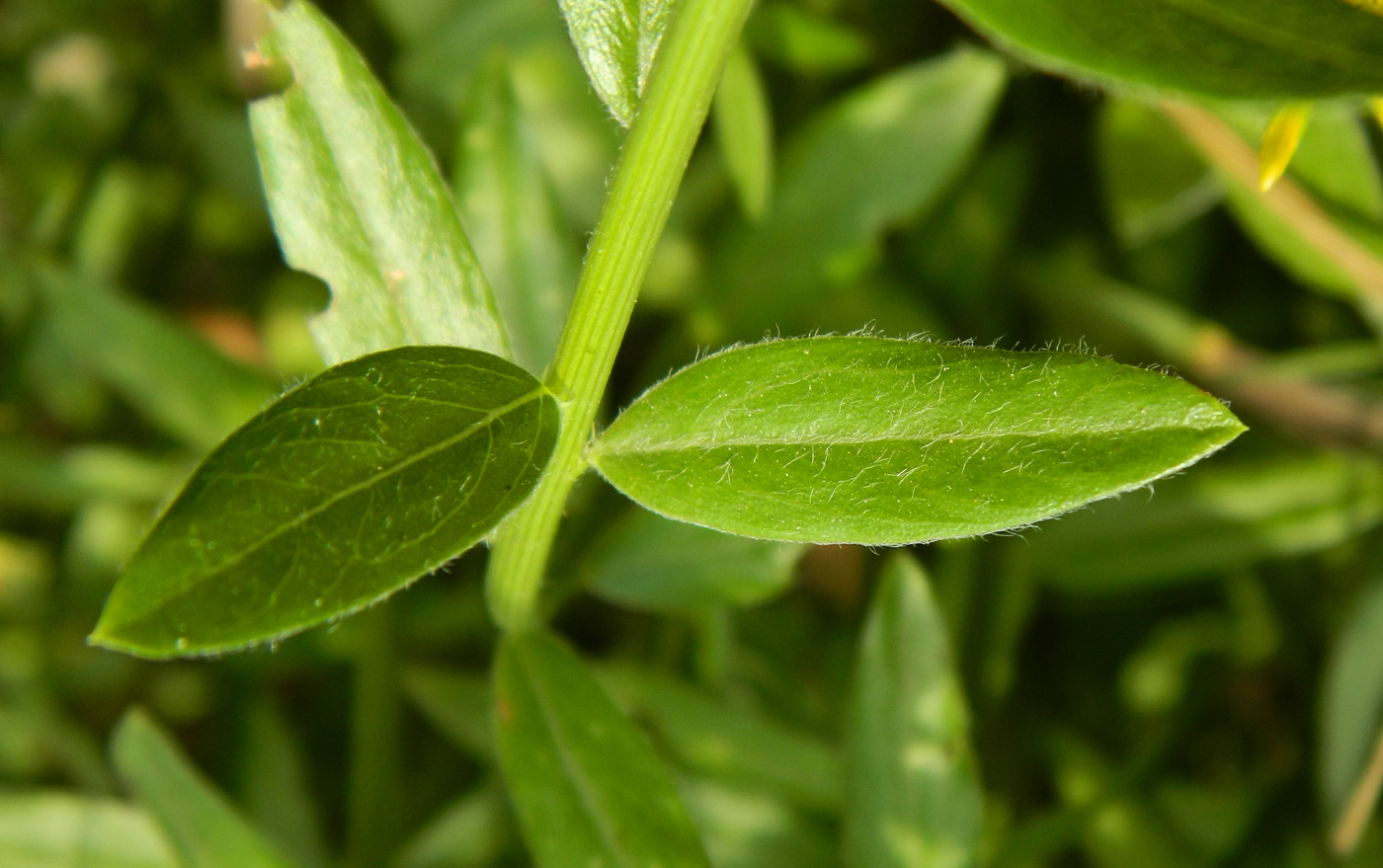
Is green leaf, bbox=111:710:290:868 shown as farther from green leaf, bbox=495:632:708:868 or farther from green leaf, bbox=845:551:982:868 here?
green leaf, bbox=845:551:982:868

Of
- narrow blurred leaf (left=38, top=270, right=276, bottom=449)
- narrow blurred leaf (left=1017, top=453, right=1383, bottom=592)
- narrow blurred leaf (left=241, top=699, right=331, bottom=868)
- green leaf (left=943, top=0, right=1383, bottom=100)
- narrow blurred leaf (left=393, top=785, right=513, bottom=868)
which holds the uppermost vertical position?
green leaf (left=943, top=0, right=1383, bottom=100)

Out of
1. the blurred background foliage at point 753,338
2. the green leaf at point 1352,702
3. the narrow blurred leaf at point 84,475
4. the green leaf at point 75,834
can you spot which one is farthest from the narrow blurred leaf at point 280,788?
the green leaf at point 1352,702

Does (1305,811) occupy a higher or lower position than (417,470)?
lower

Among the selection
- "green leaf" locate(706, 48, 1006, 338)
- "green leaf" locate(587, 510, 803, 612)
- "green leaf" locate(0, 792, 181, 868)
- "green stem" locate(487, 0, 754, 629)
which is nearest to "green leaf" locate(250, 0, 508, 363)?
"green stem" locate(487, 0, 754, 629)

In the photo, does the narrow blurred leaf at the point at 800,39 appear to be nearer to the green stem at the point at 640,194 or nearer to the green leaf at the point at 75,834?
the green stem at the point at 640,194

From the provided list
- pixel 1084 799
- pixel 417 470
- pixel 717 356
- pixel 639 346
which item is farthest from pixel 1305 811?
pixel 417 470

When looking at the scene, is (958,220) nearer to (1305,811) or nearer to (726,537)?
(726,537)
